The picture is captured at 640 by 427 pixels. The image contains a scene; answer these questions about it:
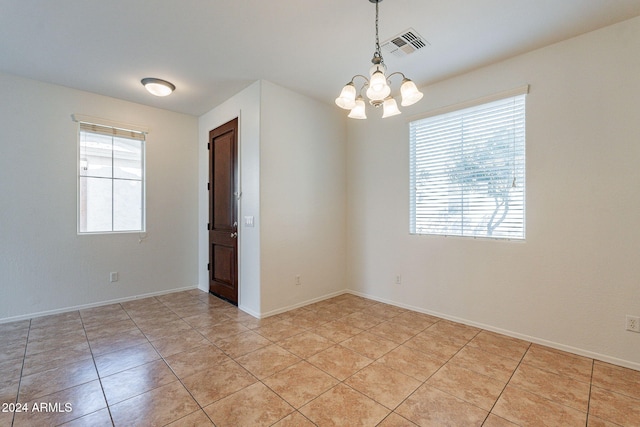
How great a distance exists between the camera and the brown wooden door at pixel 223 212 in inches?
147

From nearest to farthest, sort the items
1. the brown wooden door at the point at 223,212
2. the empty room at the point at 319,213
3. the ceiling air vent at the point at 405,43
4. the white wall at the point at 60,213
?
the empty room at the point at 319,213 < the ceiling air vent at the point at 405,43 < the white wall at the point at 60,213 < the brown wooden door at the point at 223,212

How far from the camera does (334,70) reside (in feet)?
10.1

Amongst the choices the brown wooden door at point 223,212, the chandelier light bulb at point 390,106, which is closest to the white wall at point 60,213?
the brown wooden door at point 223,212

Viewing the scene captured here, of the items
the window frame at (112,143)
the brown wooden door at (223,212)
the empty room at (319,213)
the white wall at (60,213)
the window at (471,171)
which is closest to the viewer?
the empty room at (319,213)

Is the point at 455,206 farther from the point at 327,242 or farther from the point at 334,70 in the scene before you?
the point at 334,70

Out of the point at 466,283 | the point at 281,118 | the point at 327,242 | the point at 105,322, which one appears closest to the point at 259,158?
the point at 281,118

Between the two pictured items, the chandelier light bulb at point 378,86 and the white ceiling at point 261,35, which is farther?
the white ceiling at point 261,35

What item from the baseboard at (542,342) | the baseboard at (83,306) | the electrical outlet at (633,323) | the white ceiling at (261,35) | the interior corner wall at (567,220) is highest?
the white ceiling at (261,35)

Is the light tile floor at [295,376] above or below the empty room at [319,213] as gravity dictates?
below

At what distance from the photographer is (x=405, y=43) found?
8.36ft

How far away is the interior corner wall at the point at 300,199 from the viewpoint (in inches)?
133

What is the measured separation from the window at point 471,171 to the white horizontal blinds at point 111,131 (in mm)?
3731

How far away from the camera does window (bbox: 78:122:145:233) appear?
3643 millimetres

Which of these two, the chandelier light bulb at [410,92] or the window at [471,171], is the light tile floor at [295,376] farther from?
the chandelier light bulb at [410,92]
